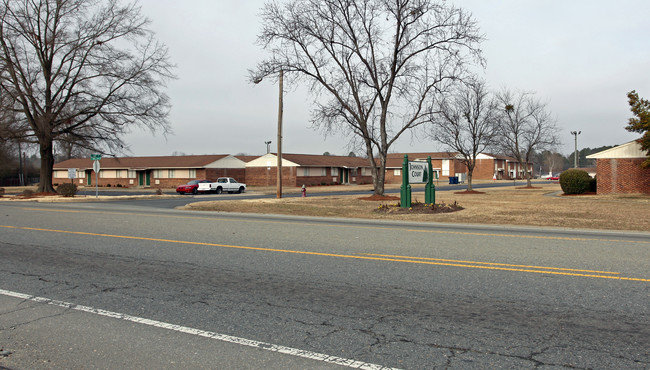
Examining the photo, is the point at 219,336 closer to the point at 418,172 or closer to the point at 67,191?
the point at 418,172

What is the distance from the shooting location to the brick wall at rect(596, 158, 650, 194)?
30641 millimetres

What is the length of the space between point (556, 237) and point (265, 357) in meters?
9.90

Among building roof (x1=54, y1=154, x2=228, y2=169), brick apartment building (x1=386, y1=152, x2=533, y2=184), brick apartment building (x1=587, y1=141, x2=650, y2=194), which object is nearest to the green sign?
brick apartment building (x1=587, y1=141, x2=650, y2=194)

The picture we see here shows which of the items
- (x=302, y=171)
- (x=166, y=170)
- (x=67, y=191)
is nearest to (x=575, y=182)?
(x=302, y=171)

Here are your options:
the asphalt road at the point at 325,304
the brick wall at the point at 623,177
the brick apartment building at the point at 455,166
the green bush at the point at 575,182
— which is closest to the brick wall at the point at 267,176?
the brick apartment building at the point at 455,166

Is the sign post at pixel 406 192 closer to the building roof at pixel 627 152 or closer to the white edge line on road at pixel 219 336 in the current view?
the white edge line on road at pixel 219 336

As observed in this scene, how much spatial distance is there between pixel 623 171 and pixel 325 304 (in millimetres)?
31758

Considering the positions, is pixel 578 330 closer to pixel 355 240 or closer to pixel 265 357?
pixel 265 357

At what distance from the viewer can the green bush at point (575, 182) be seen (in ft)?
108

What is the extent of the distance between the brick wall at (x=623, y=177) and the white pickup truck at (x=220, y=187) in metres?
30.7

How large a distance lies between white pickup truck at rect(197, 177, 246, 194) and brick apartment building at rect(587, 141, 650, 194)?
3063cm

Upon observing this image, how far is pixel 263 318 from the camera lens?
536cm

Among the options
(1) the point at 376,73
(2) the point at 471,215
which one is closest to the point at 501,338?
(2) the point at 471,215

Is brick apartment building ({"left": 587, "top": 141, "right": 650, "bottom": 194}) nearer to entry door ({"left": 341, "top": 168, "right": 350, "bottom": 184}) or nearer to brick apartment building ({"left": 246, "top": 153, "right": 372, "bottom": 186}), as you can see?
brick apartment building ({"left": 246, "top": 153, "right": 372, "bottom": 186})
